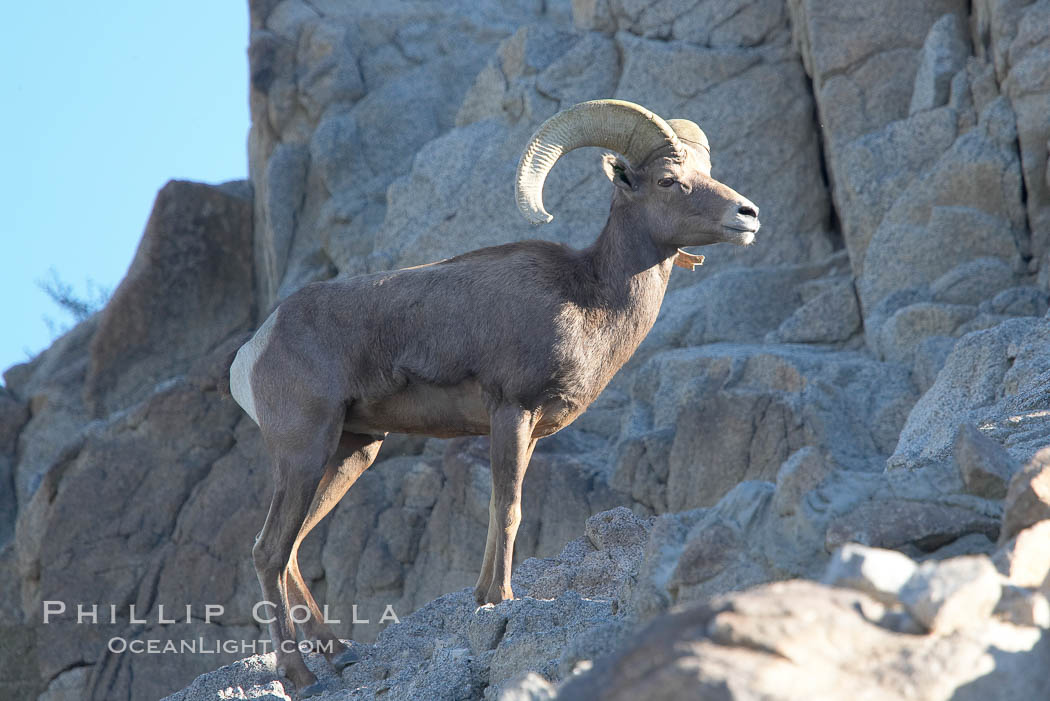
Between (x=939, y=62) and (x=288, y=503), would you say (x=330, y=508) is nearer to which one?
(x=288, y=503)

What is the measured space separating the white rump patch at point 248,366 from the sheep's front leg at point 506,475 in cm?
134

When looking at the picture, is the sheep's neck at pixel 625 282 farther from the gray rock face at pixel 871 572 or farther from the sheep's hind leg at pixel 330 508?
the gray rock face at pixel 871 572

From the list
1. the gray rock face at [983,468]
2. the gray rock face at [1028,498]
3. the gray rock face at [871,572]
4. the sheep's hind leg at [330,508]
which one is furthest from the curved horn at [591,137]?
the gray rock face at [871,572]

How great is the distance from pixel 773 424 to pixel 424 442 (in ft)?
14.2

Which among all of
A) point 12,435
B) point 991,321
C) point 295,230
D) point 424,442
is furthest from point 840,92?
point 12,435

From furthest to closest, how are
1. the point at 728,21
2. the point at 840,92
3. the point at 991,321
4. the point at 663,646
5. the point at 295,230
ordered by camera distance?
the point at 295,230
the point at 728,21
the point at 840,92
the point at 991,321
the point at 663,646

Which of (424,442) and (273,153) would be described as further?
(273,153)

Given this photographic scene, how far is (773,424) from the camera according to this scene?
30.6ft

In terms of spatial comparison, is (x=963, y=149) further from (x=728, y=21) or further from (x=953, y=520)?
(x=953, y=520)

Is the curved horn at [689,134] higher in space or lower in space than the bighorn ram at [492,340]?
higher

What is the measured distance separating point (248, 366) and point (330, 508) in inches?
34.5

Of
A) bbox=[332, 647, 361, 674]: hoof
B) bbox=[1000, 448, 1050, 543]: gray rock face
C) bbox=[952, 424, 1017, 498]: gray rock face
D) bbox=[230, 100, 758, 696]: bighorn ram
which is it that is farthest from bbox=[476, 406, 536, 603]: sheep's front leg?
bbox=[1000, 448, 1050, 543]: gray rock face

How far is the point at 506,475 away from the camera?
561 centimetres

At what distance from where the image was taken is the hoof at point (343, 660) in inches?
229
